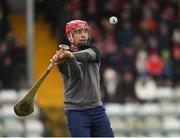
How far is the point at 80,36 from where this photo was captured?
784cm

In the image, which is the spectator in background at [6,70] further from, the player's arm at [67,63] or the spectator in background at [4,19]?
the player's arm at [67,63]

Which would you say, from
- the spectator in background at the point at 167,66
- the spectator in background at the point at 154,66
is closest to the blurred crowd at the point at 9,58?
the spectator in background at the point at 154,66

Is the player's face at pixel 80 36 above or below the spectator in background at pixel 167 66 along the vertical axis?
above

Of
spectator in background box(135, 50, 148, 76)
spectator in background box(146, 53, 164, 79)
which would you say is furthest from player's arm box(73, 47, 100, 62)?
spectator in background box(146, 53, 164, 79)

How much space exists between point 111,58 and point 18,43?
172 cm

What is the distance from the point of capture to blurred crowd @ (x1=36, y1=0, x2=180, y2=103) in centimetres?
1444

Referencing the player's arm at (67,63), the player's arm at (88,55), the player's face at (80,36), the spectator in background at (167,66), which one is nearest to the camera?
the player's arm at (67,63)

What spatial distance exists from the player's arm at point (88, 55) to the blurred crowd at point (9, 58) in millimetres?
6180

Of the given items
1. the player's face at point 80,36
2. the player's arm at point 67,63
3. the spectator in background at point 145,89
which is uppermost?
the player's face at point 80,36

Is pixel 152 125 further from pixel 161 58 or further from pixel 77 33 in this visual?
pixel 77 33

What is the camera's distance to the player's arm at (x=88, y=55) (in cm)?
767

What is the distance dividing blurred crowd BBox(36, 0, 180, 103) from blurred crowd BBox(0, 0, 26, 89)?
72 cm

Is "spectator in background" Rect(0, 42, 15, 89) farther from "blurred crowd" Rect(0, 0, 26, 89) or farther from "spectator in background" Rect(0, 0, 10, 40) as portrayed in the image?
"spectator in background" Rect(0, 0, 10, 40)

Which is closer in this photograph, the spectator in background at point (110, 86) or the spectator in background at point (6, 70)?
the spectator in background at point (6, 70)
